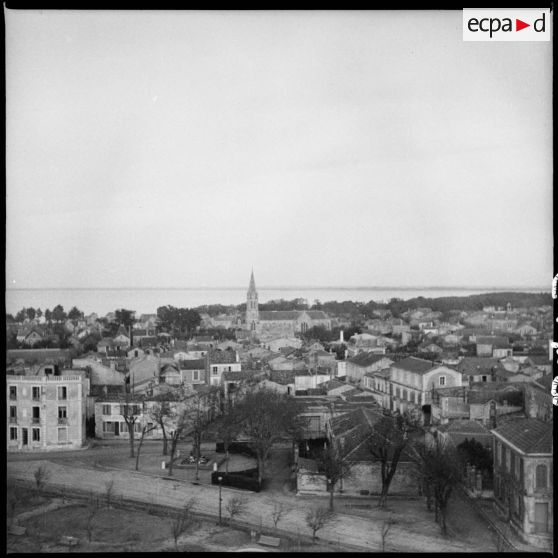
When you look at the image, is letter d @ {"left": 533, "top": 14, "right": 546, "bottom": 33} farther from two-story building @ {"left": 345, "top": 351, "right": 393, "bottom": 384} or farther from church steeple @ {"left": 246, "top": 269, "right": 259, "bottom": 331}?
two-story building @ {"left": 345, "top": 351, "right": 393, "bottom": 384}

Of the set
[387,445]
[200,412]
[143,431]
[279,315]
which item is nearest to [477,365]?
[387,445]

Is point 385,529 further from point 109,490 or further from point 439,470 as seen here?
point 109,490

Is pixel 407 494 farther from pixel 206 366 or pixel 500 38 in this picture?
pixel 500 38

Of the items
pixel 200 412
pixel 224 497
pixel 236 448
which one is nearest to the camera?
pixel 224 497

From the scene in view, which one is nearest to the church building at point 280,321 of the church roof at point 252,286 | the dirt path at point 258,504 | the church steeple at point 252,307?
the church steeple at point 252,307

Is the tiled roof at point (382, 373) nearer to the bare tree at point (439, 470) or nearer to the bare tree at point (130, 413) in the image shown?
the bare tree at point (439, 470)
